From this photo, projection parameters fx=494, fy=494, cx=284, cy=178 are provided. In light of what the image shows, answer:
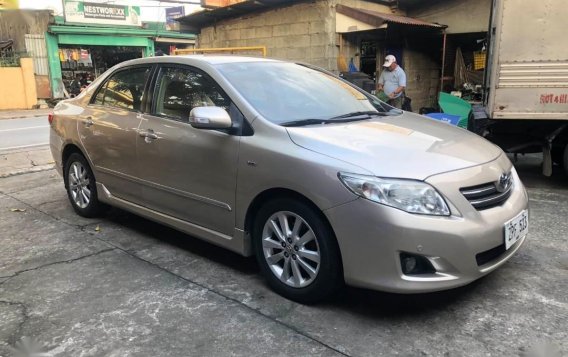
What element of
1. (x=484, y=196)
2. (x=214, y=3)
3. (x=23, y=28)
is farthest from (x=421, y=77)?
(x=23, y=28)

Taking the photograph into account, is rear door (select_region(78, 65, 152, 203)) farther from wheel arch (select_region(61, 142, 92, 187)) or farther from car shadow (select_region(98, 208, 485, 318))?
car shadow (select_region(98, 208, 485, 318))

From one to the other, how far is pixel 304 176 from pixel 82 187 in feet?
9.87

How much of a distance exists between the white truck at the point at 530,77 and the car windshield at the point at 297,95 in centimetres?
249

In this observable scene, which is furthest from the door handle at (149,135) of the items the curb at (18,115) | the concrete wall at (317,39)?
the curb at (18,115)

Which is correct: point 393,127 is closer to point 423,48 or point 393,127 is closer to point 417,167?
point 417,167

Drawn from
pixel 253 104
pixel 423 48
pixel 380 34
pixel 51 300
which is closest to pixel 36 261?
pixel 51 300

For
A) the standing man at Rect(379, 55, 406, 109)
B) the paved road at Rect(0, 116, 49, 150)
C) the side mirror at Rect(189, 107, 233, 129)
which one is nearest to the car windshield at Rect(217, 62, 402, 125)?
the side mirror at Rect(189, 107, 233, 129)

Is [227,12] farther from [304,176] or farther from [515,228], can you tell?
[515,228]

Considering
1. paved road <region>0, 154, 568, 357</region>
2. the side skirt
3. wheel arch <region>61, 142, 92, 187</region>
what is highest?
wheel arch <region>61, 142, 92, 187</region>

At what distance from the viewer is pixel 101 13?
82.6ft

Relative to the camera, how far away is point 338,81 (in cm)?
439

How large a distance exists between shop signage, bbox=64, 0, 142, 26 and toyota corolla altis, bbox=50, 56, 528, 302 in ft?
72.5

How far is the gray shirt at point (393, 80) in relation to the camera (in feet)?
30.1

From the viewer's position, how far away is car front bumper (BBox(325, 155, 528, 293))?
271cm
